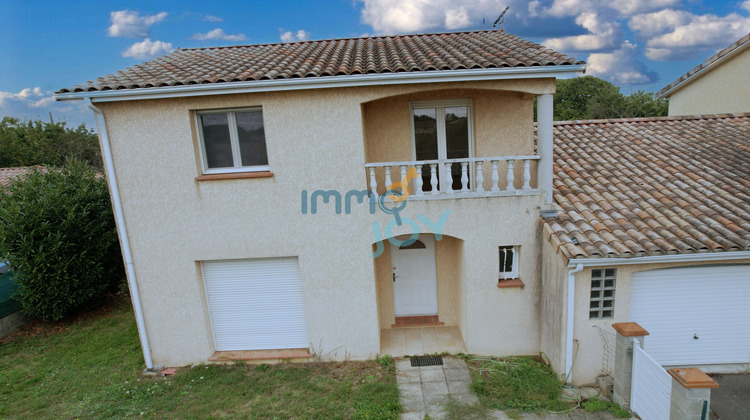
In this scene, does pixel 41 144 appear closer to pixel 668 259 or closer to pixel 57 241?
pixel 57 241

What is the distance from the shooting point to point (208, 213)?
7863mm

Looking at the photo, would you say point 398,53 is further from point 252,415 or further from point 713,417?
point 713,417

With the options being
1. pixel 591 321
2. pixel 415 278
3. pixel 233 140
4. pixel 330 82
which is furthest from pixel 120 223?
pixel 591 321

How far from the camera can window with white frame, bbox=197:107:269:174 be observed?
309 inches

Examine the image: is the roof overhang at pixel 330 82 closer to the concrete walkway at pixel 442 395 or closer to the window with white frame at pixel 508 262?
the window with white frame at pixel 508 262

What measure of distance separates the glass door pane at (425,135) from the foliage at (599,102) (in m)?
40.9

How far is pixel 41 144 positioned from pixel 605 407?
41157 millimetres

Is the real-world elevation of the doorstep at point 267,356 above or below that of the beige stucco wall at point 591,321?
below

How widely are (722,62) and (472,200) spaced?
12.3 metres

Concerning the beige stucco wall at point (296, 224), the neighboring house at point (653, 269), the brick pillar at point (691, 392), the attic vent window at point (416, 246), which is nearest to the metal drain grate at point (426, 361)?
the beige stucco wall at point (296, 224)

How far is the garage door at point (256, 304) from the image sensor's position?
329 inches

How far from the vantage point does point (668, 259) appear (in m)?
6.38

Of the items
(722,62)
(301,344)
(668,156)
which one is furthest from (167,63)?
(722,62)

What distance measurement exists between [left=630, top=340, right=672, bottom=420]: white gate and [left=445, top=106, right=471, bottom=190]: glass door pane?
4617mm
